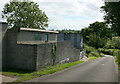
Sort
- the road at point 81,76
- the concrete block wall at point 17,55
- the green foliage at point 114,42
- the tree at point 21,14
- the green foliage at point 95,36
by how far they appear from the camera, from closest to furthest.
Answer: the road at point 81,76, the concrete block wall at point 17,55, the tree at point 21,14, the green foliage at point 114,42, the green foliage at point 95,36

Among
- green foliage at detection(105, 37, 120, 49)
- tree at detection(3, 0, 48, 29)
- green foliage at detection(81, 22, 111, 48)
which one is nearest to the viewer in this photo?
tree at detection(3, 0, 48, 29)

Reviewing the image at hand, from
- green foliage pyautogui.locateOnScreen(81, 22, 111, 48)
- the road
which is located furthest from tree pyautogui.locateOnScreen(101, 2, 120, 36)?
green foliage pyautogui.locateOnScreen(81, 22, 111, 48)

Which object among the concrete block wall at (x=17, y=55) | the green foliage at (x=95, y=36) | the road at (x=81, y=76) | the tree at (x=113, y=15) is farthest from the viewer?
the green foliage at (x=95, y=36)

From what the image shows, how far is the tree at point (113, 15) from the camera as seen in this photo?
1318 centimetres

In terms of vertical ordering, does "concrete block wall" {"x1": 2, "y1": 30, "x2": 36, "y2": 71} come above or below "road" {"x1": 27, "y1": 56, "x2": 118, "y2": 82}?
above

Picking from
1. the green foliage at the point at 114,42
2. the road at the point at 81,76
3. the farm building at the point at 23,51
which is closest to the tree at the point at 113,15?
the road at the point at 81,76

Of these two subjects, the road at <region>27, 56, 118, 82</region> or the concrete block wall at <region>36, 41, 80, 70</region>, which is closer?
the road at <region>27, 56, 118, 82</region>

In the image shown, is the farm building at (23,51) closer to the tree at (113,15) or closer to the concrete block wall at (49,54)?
the concrete block wall at (49,54)

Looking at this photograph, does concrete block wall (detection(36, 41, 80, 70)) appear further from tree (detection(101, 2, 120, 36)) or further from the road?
A: tree (detection(101, 2, 120, 36))

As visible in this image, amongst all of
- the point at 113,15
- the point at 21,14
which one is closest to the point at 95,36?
the point at 21,14

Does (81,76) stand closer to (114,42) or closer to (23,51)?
(23,51)

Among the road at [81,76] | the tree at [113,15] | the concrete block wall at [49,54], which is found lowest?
the road at [81,76]

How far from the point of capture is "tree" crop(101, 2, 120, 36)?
13.2 metres

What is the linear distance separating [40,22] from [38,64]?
909 inches
